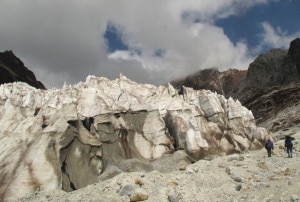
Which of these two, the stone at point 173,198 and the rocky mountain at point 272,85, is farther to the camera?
the rocky mountain at point 272,85

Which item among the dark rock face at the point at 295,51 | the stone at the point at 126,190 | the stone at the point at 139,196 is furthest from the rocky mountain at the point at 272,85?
the stone at the point at 139,196

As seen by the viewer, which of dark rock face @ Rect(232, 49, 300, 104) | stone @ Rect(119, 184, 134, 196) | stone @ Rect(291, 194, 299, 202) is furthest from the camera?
dark rock face @ Rect(232, 49, 300, 104)

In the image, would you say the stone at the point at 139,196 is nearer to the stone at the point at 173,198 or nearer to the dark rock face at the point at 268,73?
the stone at the point at 173,198

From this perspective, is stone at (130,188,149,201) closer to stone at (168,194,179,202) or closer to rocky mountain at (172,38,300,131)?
stone at (168,194,179,202)

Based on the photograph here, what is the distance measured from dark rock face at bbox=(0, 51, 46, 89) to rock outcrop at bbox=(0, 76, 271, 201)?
66.2 metres

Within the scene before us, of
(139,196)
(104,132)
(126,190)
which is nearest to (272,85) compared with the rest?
(104,132)

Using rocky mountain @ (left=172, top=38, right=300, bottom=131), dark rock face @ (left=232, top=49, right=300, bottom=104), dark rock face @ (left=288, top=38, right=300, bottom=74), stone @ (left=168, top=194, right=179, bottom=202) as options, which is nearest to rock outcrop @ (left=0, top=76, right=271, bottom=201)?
stone @ (left=168, top=194, right=179, bottom=202)

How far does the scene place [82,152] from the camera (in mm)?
40688

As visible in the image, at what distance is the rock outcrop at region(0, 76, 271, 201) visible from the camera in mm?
37125

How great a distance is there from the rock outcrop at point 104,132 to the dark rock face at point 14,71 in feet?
217

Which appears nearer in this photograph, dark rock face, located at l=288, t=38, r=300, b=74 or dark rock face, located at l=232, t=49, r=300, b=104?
dark rock face, located at l=288, t=38, r=300, b=74

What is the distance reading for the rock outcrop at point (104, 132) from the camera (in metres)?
37.1

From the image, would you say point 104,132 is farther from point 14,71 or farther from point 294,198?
point 14,71

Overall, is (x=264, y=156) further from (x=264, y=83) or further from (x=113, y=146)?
(x=264, y=83)
